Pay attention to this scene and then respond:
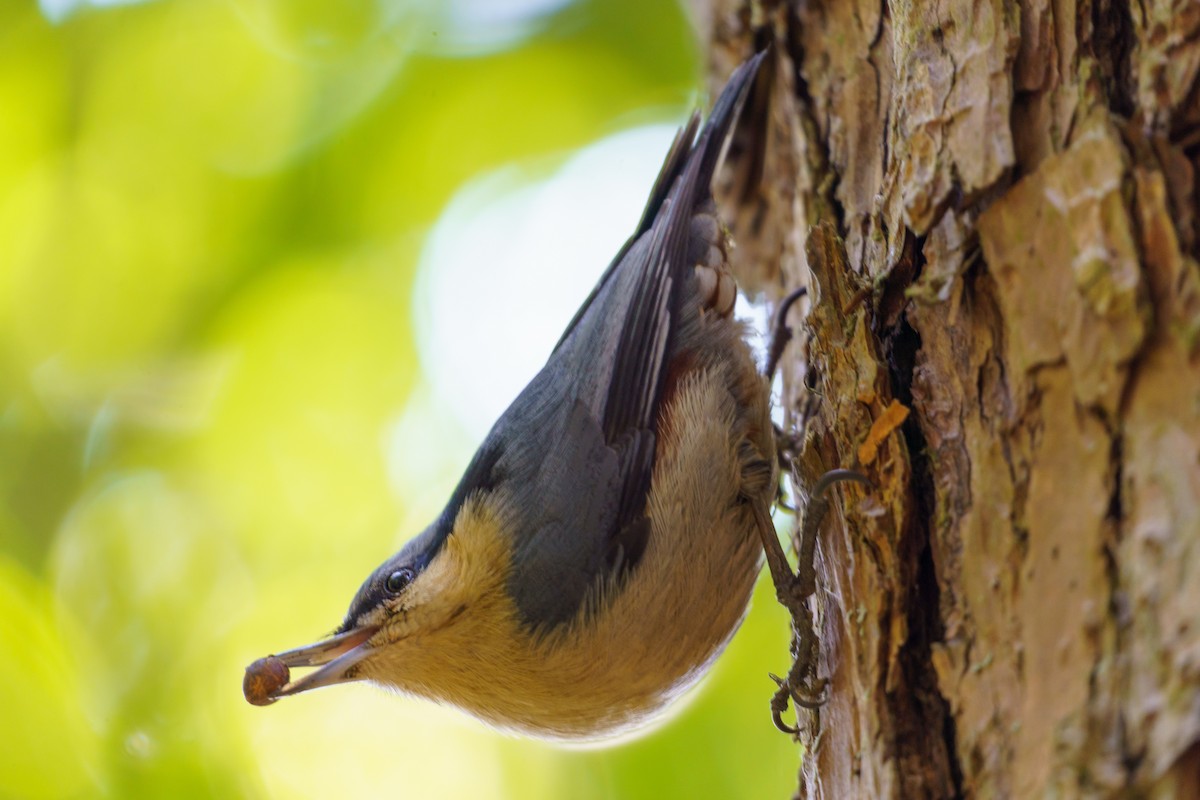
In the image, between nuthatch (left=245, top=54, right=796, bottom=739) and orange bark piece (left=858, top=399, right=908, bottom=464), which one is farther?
nuthatch (left=245, top=54, right=796, bottom=739)

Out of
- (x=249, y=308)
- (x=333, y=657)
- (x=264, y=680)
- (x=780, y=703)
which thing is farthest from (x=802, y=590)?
(x=249, y=308)

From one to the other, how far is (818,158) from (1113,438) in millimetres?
1389

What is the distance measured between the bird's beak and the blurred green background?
5.22 ft

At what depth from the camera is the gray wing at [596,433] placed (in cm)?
230

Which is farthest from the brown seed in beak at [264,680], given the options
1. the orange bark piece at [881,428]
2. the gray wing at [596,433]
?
the orange bark piece at [881,428]

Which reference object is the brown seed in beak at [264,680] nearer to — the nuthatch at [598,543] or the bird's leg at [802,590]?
the nuthatch at [598,543]

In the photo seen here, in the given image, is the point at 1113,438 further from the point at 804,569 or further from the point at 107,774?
the point at 107,774

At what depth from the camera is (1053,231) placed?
55.2 inches

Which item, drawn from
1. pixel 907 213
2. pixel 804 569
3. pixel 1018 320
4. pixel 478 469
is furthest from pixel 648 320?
pixel 1018 320

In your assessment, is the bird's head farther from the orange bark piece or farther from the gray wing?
the orange bark piece

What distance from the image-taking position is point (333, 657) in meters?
2.43

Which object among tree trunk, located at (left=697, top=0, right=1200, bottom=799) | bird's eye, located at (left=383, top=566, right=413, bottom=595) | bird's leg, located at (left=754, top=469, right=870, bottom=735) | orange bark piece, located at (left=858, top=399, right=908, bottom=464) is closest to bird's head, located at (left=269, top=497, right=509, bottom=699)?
bird's eye, located at (left=383, top=566, right=413, bottom=595)

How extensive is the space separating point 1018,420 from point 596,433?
3.68 feet

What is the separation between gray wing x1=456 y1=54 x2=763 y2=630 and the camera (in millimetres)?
2297
